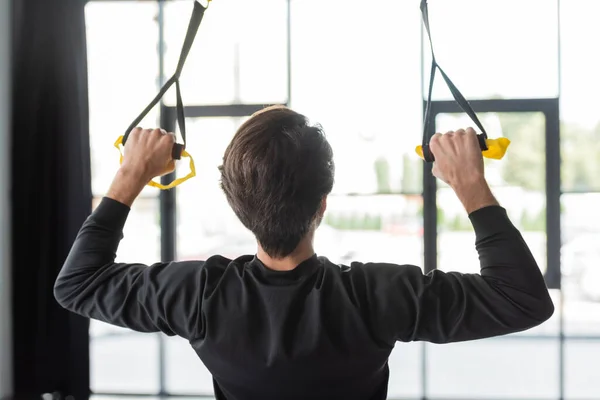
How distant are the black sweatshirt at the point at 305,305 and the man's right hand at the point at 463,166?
2cm

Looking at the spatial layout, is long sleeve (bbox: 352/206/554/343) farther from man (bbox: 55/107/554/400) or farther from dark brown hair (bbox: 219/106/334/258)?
dark brown hair (bbox: 219/106/334/258)

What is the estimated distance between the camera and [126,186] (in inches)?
33.9

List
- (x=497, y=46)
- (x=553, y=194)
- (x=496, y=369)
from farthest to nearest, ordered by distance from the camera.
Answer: (x=496, y=369) → (x=497, y=46) → (x=553, y=194)

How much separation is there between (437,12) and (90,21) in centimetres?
231

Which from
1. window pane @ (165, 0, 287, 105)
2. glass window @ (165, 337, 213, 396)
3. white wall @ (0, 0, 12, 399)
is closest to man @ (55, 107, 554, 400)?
window pane @ (165, 0, 287, 105)

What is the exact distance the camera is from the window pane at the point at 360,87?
3.30 metres

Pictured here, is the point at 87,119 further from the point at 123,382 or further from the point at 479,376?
the point at 479,376

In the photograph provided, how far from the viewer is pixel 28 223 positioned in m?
3.18

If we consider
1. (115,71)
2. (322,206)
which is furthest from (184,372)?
(322,206)

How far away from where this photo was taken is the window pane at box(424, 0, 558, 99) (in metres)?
3.14

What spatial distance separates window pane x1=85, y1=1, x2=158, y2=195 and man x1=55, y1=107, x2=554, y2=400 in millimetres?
2767

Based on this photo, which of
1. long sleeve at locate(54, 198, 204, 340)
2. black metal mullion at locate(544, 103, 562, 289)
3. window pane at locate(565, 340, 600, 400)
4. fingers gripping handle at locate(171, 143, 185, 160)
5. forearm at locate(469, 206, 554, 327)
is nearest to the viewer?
forearm at locate(469, 206, 554, 327)

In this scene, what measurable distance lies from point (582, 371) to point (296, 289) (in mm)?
3676

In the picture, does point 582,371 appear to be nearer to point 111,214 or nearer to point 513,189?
point 513,189
